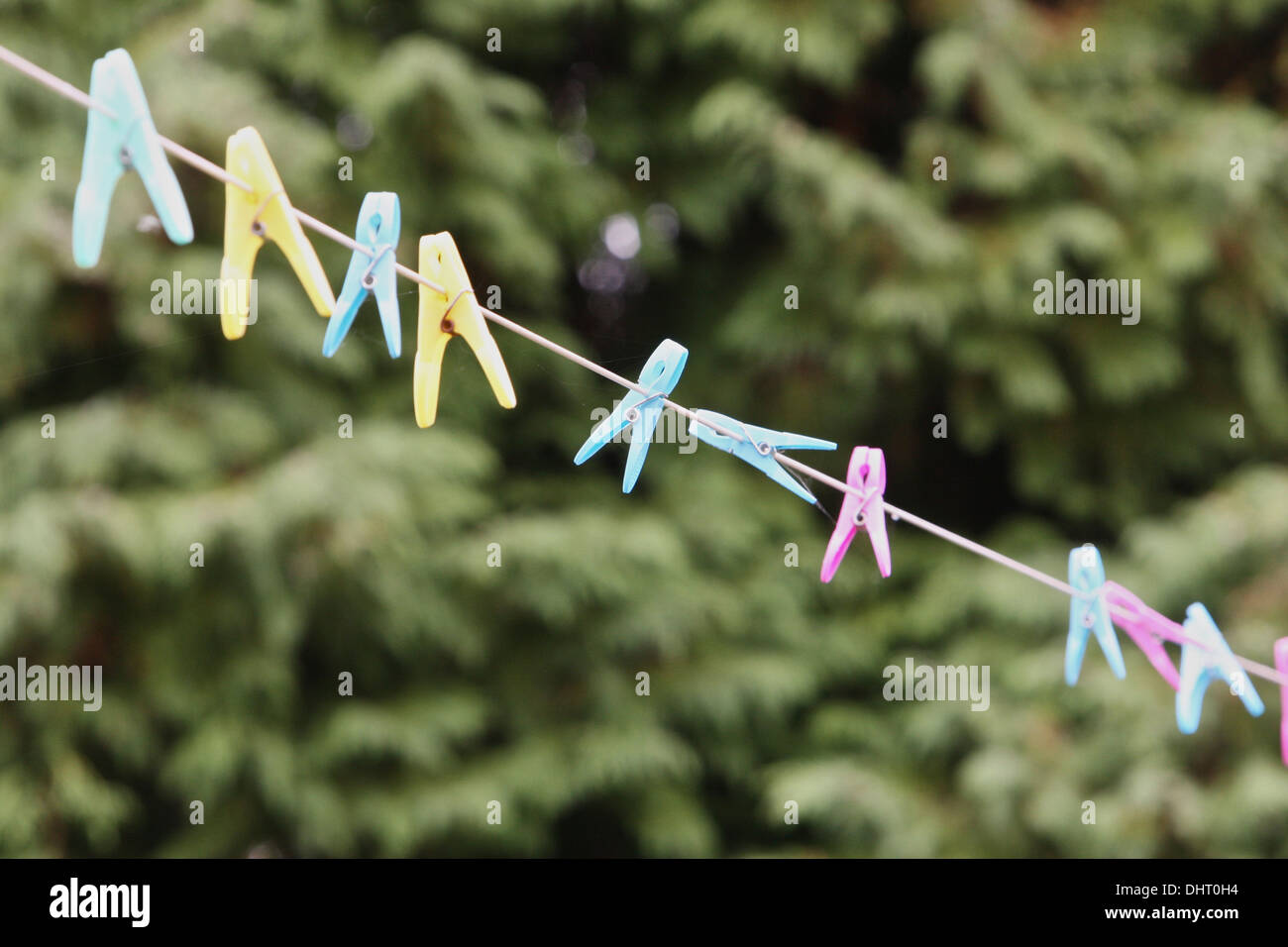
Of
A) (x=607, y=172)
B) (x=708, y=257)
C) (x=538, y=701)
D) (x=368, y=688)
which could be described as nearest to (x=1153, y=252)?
(x=708, y=257)

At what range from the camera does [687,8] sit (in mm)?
2795

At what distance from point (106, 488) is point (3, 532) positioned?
0.20 meters

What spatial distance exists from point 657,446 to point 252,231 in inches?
73.0

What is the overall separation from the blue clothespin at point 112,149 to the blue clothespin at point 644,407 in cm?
39

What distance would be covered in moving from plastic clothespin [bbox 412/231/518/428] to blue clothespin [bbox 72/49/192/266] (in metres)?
0.22

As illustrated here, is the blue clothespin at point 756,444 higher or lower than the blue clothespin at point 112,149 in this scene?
lower

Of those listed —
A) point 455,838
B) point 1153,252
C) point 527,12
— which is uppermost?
point 527,12

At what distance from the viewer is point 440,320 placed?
1.06 meters

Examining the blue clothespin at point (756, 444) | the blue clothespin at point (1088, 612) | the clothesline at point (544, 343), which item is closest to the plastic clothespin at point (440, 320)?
the clothesline at point (544, 343)

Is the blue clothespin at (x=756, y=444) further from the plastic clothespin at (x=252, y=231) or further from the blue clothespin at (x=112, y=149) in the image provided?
the blue clothespin at (x=112, y=149)

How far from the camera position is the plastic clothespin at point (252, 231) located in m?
0.94

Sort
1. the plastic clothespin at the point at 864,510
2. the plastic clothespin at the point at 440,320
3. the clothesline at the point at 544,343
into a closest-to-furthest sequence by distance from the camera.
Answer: the clothesline at the point at 544,343 → the plastic clothespin at the point at 440,320 → the plastic clothespin at the point at 864,510

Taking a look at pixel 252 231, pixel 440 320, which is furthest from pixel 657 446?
pixel 252 231

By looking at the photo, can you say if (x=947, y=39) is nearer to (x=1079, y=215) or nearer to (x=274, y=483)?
(x=1079, y=215)
